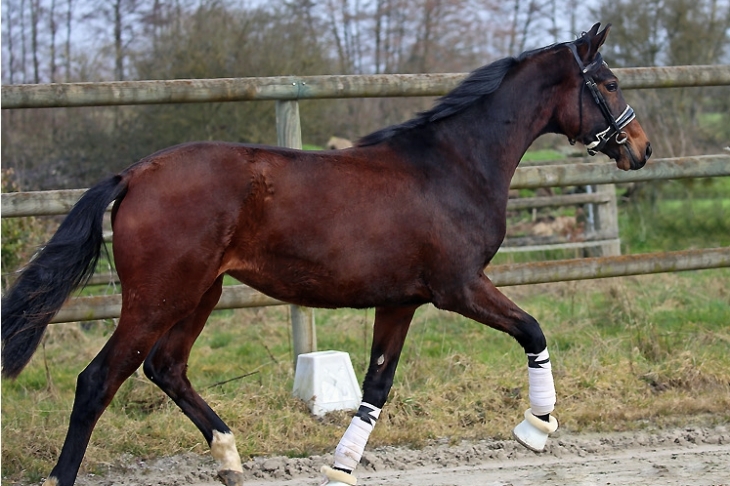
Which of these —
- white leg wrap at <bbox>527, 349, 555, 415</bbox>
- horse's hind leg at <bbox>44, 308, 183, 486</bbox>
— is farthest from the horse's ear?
horse's hind leg at <bbox>44, 308, 183, 486</bbox>

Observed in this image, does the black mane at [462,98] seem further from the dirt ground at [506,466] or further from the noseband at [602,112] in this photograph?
the dirt ground at [506,466]

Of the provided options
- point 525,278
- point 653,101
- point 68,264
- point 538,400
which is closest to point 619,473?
point 538,400

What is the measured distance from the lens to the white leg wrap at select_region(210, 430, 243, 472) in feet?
12.5

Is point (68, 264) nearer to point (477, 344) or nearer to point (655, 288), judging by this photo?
point (477, 344)

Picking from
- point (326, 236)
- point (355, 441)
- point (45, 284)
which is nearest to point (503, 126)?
point (326, 236)

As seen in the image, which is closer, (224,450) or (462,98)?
(224,450)

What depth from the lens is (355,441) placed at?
381 centimetres

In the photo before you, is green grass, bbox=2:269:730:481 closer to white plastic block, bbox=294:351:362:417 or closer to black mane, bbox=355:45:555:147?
white plastic block, bbox=294:351:362:417

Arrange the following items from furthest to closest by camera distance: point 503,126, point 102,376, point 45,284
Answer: point 503,126, point 45,284, point 102,376

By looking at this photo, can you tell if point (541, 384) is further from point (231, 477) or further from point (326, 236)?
point (231, 477)

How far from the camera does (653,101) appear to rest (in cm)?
1203

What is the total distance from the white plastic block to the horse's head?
1.77m

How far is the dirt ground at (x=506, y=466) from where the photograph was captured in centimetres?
409

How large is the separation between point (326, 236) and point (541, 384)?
1109 mm
